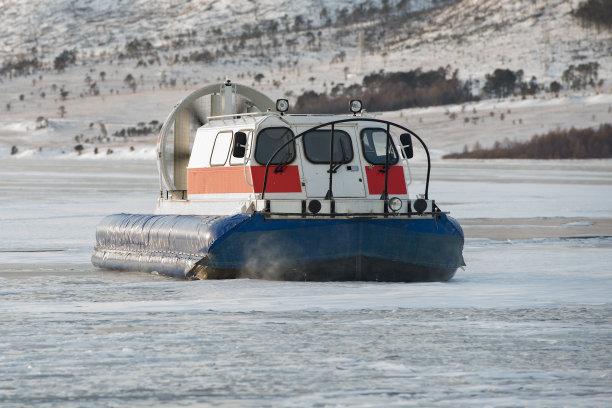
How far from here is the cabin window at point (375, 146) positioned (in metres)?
14.2

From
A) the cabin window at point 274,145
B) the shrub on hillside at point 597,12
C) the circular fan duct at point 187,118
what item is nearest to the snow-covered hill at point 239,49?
the shrub on hillside at point 597,12

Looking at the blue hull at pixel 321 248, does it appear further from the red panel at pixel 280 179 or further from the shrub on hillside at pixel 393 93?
the shrub on hillside at pixel 393 93

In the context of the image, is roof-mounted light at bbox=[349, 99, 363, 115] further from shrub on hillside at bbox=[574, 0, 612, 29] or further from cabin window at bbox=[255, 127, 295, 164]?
shrub on hillside at bbox=[574, 0, 612, 29]

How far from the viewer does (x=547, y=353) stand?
8500 mm

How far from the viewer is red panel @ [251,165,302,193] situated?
1369 cm

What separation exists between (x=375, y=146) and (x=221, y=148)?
185 centimetres

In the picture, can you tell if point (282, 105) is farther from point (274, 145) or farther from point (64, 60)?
point (64, 60)

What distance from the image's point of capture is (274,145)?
1386 centimetres

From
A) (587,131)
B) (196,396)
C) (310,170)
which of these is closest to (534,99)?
(587,131)

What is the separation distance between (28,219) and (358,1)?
6277 inches

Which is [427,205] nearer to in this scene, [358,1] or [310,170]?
[310,170]

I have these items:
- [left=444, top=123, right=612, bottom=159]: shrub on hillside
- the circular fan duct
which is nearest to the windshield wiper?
the circular fan duct

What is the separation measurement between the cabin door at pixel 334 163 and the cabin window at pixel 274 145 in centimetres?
15

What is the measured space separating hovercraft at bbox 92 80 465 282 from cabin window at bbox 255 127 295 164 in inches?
0.4
